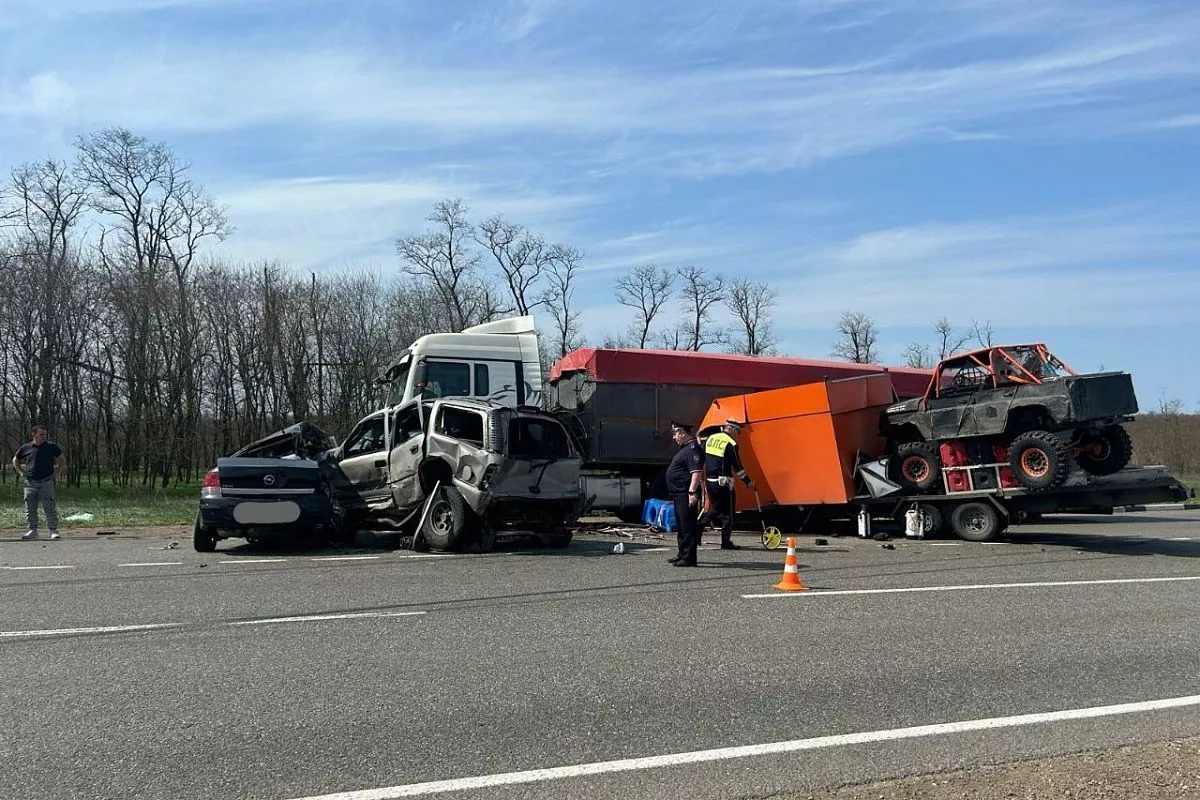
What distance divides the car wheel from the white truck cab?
3.55 metres

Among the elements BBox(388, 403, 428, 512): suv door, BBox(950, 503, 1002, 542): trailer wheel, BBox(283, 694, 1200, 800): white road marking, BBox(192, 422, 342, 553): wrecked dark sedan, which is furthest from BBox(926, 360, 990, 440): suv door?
BBox(192, 422, 342, 553): wrecked dark sedan

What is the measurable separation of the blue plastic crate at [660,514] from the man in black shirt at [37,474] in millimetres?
9542

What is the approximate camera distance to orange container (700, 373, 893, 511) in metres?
14.1

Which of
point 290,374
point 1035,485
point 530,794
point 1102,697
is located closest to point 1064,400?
point 1035,485

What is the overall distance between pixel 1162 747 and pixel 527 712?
2.97 metres

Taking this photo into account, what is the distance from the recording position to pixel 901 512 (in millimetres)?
14078

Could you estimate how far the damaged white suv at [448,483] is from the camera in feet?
38.6

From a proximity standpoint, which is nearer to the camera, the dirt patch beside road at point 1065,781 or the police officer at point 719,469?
the dirt patch beside road at point 1065,781

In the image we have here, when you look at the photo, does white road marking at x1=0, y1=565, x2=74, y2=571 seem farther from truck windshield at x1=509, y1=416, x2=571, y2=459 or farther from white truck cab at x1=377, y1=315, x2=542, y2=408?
white truck cab at x1=377, y1=315, x2=542, y2=408

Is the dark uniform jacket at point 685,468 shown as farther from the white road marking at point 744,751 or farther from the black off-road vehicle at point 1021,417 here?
the white road marking at point 744,751

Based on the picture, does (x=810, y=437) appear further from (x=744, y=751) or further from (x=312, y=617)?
(x=744, y=751)

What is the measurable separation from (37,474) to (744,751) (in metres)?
14.3

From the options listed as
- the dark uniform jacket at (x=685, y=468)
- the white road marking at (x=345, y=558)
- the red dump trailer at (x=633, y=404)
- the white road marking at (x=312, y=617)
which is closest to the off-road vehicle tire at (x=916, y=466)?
the red dump trailer at (x=633, y=404)

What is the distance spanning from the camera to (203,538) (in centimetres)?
1237
